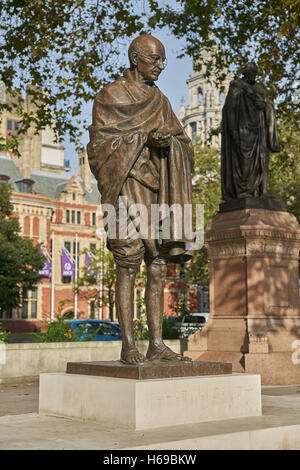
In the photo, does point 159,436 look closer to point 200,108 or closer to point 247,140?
point 247,140

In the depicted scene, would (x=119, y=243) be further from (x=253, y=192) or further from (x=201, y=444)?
(x=253, y=192)

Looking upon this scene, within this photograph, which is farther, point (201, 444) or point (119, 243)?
point (119, 243)

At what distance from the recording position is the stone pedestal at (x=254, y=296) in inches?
383

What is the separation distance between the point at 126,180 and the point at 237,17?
552 inches

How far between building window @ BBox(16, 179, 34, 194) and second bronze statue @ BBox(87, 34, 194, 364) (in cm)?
5690

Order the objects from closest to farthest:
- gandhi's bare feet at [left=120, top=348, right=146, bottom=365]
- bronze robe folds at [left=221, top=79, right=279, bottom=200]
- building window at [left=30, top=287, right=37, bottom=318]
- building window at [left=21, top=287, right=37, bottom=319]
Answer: gandhi's bare feet at [left=120, top=348, right=146, bottom=365] < bronze robe folds at [left=221, top=79, right=279, bottom=200] < building window at [left=21, top=287, right=37, bottom=319] < building window at [left=30, top=287, right=37, bottom=318]

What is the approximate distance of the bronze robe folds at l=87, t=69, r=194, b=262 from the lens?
5.09 m

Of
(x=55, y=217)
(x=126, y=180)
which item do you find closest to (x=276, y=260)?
(x=126, y=180)

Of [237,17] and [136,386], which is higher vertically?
[237,17]

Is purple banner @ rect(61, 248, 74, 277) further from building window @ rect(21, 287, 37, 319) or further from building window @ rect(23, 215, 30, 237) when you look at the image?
building window @ rect(23, 215, 30, 237)

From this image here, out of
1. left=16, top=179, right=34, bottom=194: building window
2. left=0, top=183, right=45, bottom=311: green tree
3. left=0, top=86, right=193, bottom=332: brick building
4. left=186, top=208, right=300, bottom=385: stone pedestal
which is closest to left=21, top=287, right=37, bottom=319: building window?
left=0, top=86, right=193, bottom=332: brick building

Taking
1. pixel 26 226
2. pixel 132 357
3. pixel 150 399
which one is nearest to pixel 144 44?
pixel 132 357
